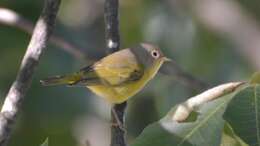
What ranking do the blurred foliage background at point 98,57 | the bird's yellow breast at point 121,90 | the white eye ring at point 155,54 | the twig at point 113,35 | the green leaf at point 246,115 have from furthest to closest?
the blurred foliage background at point 98,57
the white eye ring at point 155,54
the bird's yellow breast at point 121,90
the twig at point 113,35
the green leaf at point 246,115

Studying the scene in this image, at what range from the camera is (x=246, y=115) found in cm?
158

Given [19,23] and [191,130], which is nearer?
[191,130]

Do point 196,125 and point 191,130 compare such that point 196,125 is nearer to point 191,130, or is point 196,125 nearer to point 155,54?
point 191,130

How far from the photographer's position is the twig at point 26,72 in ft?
5.42

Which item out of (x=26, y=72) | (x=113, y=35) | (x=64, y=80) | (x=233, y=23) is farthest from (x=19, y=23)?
(x=233, y=23)

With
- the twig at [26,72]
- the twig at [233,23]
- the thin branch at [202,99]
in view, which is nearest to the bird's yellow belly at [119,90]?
the twig at [233,23]

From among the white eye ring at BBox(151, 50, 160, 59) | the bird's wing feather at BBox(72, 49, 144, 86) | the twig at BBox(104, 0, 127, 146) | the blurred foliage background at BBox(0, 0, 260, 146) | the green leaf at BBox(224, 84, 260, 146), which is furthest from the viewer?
the blurred foliage background at BBox(0, 0, 260, 146)

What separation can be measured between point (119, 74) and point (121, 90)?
34 cm

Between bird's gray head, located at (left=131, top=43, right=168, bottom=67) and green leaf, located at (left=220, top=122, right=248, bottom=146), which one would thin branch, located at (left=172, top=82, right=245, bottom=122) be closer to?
green leaf, located at (left=220, top=122, right=248, bottom=146)

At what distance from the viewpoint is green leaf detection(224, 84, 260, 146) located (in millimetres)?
1550

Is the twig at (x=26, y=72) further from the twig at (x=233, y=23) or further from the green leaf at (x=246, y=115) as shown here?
the twig at (x=233, y=23)

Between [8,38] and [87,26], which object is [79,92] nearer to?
[8,38]

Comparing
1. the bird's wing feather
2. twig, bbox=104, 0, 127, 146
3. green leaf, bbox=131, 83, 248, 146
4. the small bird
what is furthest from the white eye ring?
green leaf, bbox=131, 83, 248, 146

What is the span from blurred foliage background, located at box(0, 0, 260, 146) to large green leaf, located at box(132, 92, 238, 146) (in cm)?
205
